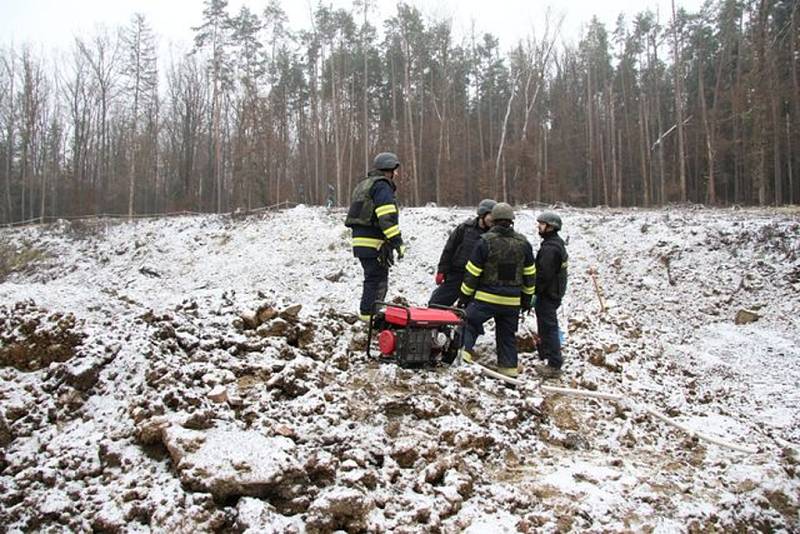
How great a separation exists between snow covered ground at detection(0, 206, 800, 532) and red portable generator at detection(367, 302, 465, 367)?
0.15 metres

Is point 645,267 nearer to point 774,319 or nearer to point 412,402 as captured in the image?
point 774,319

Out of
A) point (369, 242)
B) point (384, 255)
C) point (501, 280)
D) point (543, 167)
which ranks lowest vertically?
point (501, 280)

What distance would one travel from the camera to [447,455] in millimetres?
3859

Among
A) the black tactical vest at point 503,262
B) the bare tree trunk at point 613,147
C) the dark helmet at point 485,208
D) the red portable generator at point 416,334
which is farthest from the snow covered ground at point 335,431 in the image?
the bare tree trunk at point 613,147

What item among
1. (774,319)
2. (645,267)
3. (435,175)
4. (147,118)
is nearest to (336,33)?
(435,175)

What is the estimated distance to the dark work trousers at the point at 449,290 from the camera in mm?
6543

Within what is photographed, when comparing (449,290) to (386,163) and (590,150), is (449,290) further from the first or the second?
(590,150)

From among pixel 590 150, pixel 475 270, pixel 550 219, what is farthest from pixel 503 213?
pixel 590 150

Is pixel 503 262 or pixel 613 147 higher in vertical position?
pixel 613 147

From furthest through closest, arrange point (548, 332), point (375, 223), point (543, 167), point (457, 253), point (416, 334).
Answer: point (543, 167), point (457, 253), point (548, 332), point (375, 223), point (416, 334)

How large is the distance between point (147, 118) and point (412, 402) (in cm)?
3707

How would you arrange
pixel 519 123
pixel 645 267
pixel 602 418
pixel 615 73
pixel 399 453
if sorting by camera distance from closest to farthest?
pixel 399 453
pixel 602 418
pixel 645 267
pixel 519 123
pixel 615 73

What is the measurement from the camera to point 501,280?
5594 mm

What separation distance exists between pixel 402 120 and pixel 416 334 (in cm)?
3406
